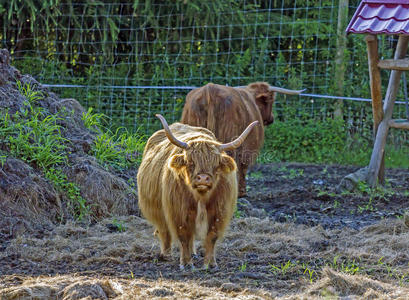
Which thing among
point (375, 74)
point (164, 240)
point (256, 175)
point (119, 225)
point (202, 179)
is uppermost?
point (375, 74)

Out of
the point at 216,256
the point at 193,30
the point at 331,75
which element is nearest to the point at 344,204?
the point at 216,256

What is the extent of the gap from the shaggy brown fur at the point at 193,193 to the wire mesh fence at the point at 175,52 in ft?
20.8

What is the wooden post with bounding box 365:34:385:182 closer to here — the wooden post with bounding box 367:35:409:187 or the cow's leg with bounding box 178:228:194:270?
the wooden post with bounding box 367:35:409:187

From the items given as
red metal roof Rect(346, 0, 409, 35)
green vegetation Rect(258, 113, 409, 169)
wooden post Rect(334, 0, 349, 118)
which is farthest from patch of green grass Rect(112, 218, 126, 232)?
wooden post Rect(334, 0, 349, 118)

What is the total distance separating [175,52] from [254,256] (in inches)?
294

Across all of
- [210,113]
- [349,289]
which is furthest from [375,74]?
[349,289]

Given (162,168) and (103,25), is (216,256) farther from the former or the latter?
(103,25)

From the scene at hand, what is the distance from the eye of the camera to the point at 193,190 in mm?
5172

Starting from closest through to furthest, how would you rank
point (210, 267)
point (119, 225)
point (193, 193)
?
point (193, 193)
point (210, 267)
point (119, 225)

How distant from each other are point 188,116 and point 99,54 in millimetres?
4500

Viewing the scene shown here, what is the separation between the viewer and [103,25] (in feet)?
40.9

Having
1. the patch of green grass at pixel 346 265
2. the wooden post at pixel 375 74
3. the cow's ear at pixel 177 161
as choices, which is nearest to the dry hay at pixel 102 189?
the cow's ear at pixel 177 161

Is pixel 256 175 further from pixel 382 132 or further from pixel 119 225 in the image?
pixel 119 225

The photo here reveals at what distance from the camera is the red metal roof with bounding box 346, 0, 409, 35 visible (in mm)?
7875
